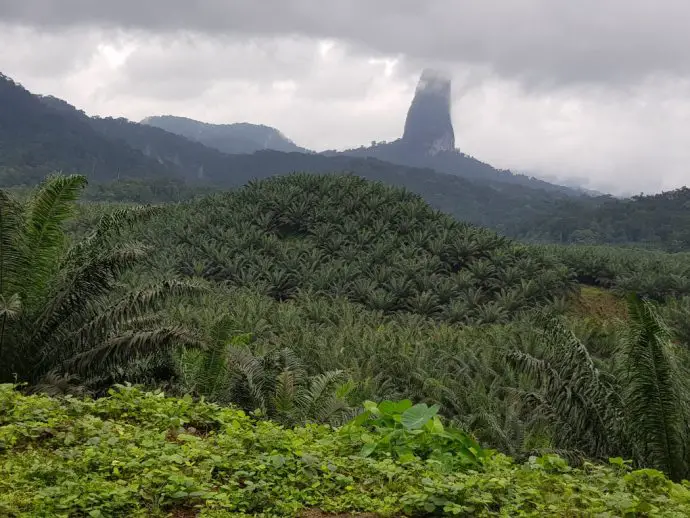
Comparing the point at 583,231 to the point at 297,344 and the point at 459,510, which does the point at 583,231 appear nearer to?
the point at 297,344

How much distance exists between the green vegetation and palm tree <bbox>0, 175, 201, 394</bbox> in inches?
1.0

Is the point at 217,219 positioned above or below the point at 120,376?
above

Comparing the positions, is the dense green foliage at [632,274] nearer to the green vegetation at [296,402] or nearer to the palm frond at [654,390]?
the green vegetation at [296,402]

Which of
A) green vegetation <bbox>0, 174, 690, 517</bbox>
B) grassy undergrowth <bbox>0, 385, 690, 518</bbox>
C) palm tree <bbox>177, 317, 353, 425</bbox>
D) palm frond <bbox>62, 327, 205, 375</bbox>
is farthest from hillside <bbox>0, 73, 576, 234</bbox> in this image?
grassy undergrowth <bbox>0, 385, 690, 518</bbox>

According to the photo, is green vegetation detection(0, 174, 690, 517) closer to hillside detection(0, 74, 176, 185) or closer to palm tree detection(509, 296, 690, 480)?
palm tree detection(509, 296, 690, 480)

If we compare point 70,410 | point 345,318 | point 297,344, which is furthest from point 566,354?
A: point 345,318

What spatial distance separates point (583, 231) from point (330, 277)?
160 feet

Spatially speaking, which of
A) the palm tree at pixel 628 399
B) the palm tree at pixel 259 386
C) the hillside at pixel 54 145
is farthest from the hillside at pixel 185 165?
the palm tree at pixel 259 386

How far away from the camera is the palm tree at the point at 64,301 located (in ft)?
22.4

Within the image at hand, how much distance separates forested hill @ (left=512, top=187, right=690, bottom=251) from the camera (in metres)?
53.7

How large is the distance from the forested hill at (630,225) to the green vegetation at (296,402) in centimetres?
4235

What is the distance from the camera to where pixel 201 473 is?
3.59 metres

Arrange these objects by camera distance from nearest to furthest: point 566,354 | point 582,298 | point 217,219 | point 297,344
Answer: point 566,354, point 297,344, point 582,298, point 217,219

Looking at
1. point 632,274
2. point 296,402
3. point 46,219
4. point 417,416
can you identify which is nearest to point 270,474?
point 417,416
